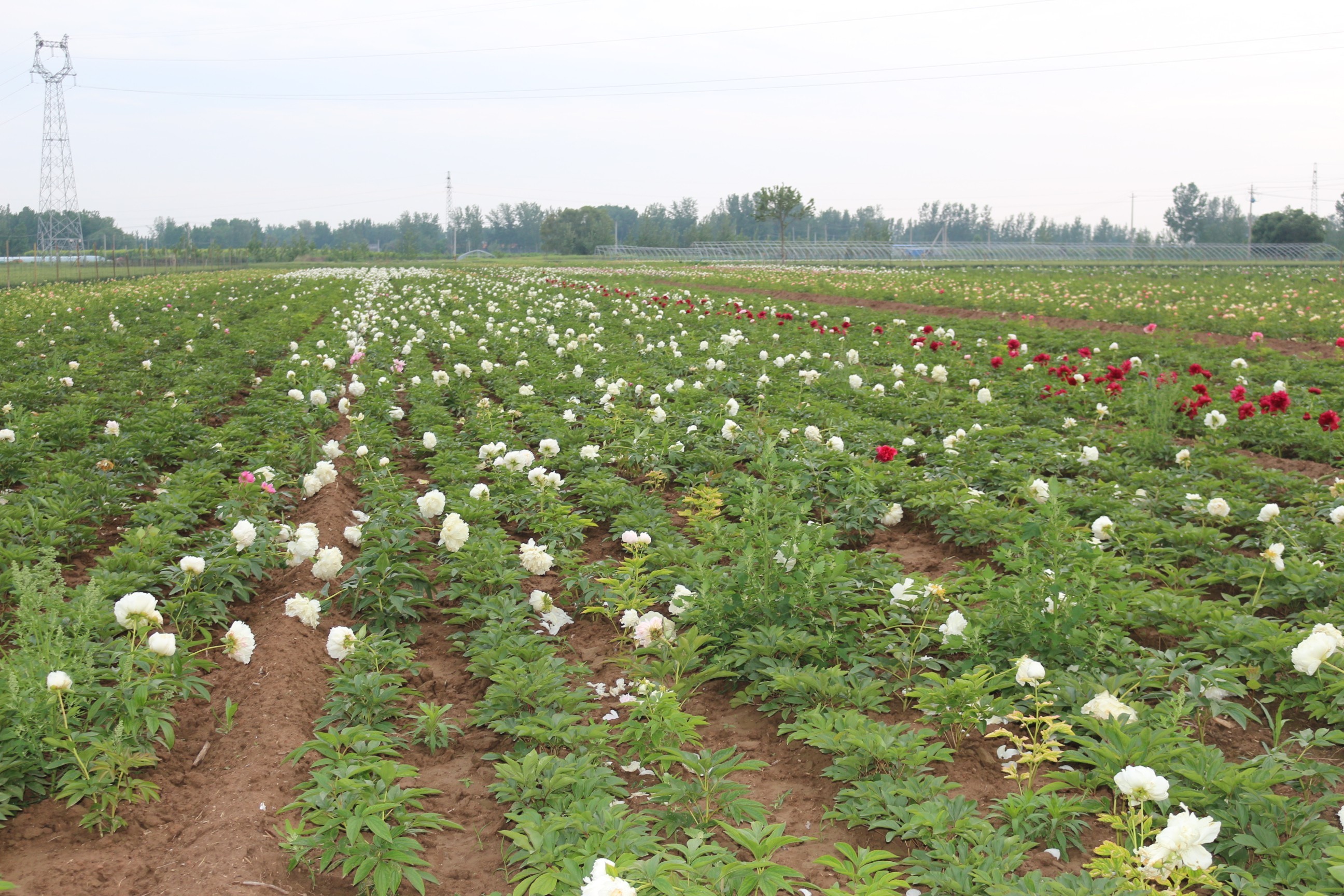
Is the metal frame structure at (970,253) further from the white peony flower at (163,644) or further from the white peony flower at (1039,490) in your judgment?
the white peony flower at (163,644)

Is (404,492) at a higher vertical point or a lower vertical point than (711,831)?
higher

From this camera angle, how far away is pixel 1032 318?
1788 centimetres

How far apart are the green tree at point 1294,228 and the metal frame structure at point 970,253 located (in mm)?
1275

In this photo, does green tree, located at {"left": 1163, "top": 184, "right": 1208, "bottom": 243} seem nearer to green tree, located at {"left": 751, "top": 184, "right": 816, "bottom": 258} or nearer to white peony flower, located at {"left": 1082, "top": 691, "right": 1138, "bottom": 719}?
green tree, located at {"left": 751, "top": 184, "right": 816, "bottom": 258}

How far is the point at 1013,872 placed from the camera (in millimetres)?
2709

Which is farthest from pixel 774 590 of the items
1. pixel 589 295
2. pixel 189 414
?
pixel 589 295

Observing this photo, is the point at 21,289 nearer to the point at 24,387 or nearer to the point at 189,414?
the point at 24,387

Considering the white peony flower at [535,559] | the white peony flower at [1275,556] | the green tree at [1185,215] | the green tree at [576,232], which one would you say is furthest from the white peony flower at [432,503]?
the green tree at [1185,215]

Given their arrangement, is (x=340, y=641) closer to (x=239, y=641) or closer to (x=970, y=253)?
(x=239, y=641)

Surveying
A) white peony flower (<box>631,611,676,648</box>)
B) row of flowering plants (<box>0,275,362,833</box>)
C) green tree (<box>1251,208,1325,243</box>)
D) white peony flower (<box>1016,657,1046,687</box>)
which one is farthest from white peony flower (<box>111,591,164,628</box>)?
green tree (<box>1251,208,1325,243</box>)

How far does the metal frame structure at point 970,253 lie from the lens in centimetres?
6556

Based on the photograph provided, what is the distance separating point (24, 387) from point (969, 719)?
10.9m

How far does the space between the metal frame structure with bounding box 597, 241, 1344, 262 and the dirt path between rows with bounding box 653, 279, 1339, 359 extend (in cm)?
3571

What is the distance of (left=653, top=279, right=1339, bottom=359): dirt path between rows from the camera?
45.5 ft
